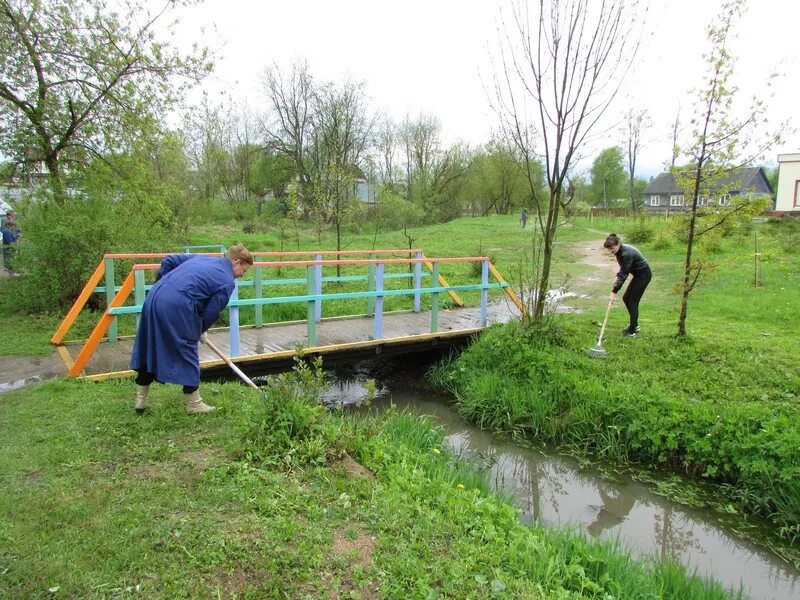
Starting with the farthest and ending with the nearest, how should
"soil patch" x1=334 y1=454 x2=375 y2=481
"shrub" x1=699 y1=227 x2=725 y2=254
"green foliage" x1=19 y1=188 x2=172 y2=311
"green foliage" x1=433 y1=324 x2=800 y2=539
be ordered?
"green foliage" x1=19 y1=188 x2=172 y2=311, "shrub" x1=699 y1=227 x2=725 y2=254, "green foliage" x1=433 y1=324 x2=800 y2=539, "soil patch" x1=334 y1=454 x2=375 y2=481

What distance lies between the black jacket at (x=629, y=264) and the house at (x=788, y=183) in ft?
108

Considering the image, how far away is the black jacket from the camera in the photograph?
8.38 metres

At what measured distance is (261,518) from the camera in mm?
3137

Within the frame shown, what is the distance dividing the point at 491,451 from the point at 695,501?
2.18 metres

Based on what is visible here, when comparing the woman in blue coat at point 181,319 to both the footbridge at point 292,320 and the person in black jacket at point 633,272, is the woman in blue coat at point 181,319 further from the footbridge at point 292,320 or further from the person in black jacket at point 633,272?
the person in black jacket at point 633,272

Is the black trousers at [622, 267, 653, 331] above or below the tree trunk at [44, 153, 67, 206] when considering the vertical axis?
below

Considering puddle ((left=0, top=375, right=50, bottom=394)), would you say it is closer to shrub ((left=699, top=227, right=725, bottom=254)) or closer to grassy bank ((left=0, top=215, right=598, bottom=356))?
grassy bank ((left=0, top=215, right=598, bottom=356))

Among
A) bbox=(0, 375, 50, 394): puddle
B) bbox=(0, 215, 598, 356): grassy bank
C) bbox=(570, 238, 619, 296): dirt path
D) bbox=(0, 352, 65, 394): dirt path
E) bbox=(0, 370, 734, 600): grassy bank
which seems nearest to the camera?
bbox=(0, 370, 734, 600): grassy bank

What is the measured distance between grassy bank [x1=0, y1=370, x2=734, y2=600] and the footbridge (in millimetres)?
1512

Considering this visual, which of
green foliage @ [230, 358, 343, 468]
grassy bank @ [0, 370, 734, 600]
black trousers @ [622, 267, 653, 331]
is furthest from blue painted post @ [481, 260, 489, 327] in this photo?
green foliage @ [230, 358, 343, 468]

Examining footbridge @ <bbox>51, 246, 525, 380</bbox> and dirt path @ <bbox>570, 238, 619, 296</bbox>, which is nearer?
footbridge @ <bbox>51, 246, 525, 380</bbox>

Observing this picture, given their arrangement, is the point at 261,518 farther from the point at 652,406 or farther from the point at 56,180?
the point at 56,180

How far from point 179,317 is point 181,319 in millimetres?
23

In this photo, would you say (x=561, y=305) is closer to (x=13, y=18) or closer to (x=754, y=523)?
(x=754, y=523)
